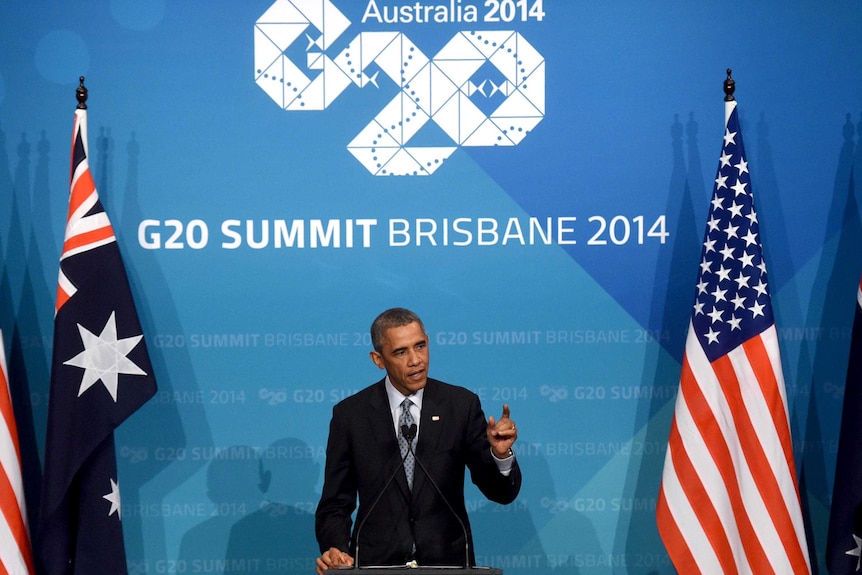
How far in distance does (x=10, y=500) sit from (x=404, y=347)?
1847 mm


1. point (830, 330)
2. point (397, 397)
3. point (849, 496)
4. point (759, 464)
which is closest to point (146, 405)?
point (397, 397)

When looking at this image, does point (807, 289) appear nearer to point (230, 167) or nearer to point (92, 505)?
point (230, 167)

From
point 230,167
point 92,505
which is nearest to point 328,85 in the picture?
point 230,167

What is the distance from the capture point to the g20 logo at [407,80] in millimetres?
4438

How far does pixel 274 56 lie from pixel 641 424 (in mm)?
2362

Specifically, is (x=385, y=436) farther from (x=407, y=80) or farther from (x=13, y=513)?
(x=407, y=80)

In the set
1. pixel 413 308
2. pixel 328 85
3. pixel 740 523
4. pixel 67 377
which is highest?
pixel 328 85

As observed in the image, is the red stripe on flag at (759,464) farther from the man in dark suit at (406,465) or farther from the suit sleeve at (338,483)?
the suit sleeve at (338,483)

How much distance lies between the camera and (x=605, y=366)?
4.45 meters

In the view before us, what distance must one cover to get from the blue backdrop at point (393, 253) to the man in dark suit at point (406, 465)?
3.16 ft

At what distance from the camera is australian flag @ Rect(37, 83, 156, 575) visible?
3906mm

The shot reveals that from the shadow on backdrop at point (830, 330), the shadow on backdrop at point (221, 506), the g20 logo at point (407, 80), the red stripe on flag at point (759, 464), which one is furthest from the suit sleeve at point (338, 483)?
the shadow on backdrop at point (830, 330)

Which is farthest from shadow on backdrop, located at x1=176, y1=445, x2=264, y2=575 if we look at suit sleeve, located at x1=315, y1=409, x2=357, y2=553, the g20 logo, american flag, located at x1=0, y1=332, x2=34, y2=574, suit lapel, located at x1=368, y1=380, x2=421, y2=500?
the g20 logo

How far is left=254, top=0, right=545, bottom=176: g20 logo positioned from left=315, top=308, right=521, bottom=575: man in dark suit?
1262 mm
